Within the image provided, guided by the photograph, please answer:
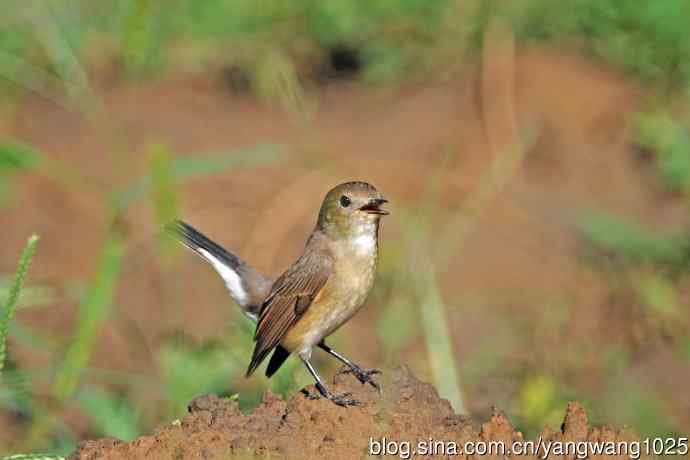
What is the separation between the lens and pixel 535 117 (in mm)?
10516

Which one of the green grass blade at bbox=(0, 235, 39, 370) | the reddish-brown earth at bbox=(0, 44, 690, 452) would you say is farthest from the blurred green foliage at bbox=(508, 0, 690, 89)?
the green grass blade at bbox=(0, 235, 39, 370)

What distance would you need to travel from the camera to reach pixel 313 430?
14.0ft

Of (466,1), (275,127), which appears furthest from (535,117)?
(275,127)

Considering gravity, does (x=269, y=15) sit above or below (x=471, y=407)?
above

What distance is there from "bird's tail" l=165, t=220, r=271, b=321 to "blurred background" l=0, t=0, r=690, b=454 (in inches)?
7.5

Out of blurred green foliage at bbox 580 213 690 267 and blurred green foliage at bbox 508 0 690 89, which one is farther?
blurred green foliage at bbox 508 0 690 89

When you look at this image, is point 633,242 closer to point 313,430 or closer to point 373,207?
point 373,207

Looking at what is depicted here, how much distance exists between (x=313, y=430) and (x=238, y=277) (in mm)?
2341

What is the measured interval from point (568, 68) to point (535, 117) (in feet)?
2.33

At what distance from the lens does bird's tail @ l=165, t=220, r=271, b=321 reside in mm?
6473

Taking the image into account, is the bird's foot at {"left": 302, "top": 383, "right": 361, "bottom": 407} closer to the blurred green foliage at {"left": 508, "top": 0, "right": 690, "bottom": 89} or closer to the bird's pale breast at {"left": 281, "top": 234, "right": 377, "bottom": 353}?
the bird's pale breast at {"left": 281, "top": 234, "right": 377, "bottom": 353}

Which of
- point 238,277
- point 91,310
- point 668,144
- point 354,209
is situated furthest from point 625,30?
point 91,310

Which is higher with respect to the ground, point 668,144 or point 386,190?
point 668,144

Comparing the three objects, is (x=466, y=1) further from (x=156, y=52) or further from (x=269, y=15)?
(x=156, y=52)
